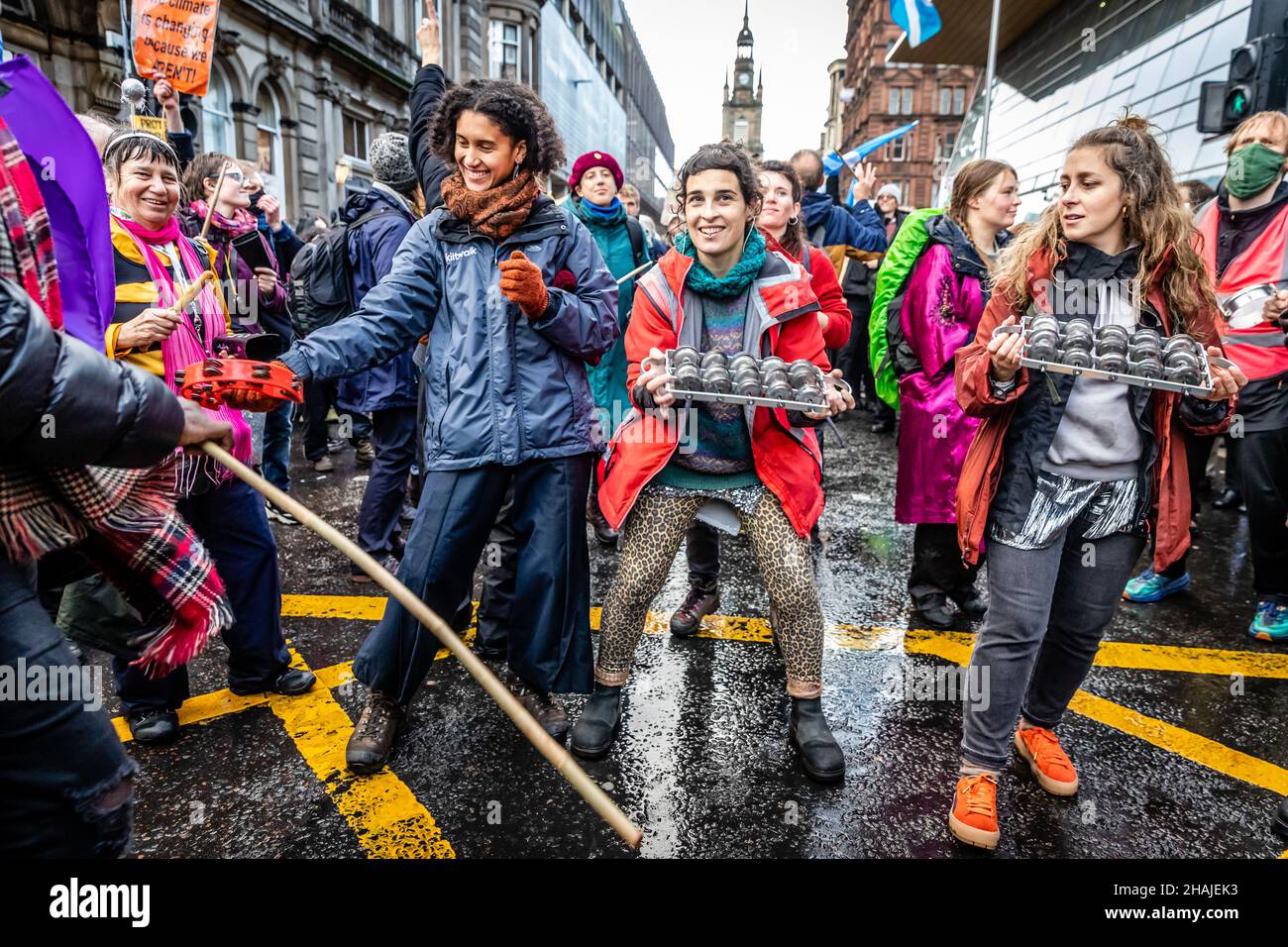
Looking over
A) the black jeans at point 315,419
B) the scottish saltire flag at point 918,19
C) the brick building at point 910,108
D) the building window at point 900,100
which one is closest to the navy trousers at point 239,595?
the black jeans at point 315,419

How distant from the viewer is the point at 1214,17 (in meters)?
12.6

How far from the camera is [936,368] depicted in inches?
161

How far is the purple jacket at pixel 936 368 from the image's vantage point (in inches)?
157

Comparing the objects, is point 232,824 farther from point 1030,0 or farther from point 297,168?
point 1030,0

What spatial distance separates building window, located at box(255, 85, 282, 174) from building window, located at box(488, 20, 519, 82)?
2030cm

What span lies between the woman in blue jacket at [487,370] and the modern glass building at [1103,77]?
7.19m

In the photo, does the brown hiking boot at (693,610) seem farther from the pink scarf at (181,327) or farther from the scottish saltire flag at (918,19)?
the scottish saltire flag at (918,19)

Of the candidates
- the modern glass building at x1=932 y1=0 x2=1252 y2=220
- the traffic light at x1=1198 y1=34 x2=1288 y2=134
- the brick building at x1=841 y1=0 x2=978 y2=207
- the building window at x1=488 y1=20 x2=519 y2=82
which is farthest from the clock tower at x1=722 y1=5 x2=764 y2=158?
the traffic light at x1=1198 y1=34 x2=1288 y2=134

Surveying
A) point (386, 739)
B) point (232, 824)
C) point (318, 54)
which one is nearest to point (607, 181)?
point (386, 739)

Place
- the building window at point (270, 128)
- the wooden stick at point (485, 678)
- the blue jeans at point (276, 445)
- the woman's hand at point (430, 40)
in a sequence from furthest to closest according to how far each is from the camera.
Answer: the building window at point (270, 128) → the blue jeans at point (276, 445) → the woman's hand at point (430, 40) → the wooden stick at point (485, 678)

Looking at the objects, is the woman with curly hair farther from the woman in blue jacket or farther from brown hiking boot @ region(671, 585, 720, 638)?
brown hiking boot @ region(671, 585, 720, 638)

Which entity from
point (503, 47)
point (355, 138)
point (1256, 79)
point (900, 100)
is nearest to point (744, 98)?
point (900, 100)

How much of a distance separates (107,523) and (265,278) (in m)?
3.82
